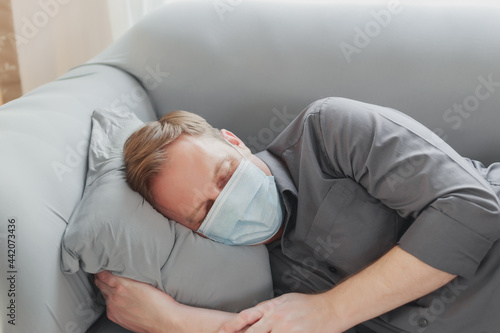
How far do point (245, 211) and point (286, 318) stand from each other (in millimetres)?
259

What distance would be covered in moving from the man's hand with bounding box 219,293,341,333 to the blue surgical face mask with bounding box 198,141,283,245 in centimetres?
18

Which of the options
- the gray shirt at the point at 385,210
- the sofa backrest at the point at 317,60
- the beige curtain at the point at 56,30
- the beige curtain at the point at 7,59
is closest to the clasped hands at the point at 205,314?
the gray shirt at the point at 385,210

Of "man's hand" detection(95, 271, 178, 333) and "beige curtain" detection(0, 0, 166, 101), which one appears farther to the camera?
"beige curtain" detection(0, 0, 166, 101)

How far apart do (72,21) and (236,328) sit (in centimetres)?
166

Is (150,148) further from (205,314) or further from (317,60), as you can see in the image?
(317,60)

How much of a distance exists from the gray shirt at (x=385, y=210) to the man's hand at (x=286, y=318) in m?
0.14

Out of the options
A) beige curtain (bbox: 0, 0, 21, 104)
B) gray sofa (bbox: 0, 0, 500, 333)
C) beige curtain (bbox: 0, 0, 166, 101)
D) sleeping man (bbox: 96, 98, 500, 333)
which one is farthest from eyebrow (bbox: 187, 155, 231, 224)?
beige curtain (bbox: 0, 0, 21, 104)

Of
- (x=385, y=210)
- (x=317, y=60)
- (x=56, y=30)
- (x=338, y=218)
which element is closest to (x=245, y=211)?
(x=338, y=218)

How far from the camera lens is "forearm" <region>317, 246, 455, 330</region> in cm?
103

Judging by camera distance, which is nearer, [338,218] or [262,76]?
[338,218]

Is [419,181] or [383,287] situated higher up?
[419,181]

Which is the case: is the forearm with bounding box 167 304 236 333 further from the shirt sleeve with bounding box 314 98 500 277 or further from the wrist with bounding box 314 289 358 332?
the shirt sleeve with bounding box 314 98 500 277

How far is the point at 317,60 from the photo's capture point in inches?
58.4

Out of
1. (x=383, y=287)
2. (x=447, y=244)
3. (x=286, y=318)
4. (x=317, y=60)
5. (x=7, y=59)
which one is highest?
(x=317, y=60)
